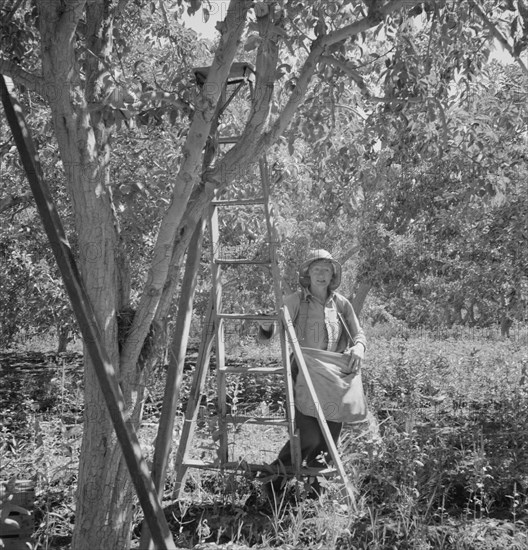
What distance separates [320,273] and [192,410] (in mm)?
1362

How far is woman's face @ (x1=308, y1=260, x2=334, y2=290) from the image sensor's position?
5.11 meters

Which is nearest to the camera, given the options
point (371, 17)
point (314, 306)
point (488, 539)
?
point (371, 17)

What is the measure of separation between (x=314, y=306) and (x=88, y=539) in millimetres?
2519

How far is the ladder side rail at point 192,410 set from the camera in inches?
185

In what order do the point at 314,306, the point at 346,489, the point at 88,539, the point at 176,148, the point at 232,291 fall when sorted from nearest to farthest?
1. the point at 88,539
2. the point at 346,489
3. the point at 314,306
4. the point at 176,148
5. the point at 232,291

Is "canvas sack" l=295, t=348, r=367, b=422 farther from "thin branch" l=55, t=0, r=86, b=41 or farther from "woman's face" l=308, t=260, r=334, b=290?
"thin branch" l=55, t=0, r=86, b=41

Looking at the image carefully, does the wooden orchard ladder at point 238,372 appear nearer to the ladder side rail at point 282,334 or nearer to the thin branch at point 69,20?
the ladder side rail at point 282,334

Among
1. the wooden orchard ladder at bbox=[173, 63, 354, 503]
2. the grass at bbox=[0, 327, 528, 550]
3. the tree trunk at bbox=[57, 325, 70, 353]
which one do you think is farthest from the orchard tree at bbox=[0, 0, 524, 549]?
the tree trunk at bbox=[57, 325, 70, 353]

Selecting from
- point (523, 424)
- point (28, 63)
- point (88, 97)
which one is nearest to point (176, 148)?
point (28, 63)

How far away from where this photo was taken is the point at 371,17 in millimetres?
2850

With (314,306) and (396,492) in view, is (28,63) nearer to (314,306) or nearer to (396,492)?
(314,306)

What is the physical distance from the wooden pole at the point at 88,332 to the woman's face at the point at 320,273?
264 centimetres

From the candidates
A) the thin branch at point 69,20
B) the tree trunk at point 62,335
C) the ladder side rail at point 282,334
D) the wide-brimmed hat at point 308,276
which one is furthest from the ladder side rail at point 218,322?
the tree trunk at point 62,335

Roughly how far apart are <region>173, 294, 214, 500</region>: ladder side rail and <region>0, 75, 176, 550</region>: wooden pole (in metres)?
2.07
